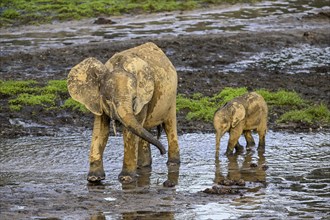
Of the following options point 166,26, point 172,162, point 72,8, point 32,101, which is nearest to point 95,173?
point 172,162

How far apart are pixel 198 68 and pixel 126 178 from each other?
9934mm

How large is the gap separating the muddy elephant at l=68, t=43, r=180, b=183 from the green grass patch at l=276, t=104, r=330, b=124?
4.46m

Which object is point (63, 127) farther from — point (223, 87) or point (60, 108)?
point (223, 87)

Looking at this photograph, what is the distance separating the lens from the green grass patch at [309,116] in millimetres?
18328

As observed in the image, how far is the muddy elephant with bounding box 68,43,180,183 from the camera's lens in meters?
12.6

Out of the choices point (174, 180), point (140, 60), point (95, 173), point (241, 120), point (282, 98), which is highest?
point (140, 60)

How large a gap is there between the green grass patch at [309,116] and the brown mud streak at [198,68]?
234 millimetres

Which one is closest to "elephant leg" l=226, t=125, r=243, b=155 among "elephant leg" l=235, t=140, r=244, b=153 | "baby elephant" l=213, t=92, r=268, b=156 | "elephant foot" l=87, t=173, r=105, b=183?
"baby elephant" l=213, t=92, r=268, b=156

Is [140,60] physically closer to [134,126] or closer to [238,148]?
[134,126]

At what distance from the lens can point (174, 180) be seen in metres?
13.7

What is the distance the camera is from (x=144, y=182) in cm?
1355

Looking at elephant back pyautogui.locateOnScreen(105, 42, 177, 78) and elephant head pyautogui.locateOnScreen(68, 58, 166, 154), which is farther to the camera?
elephant back pyautogui.locateOnScreen(105, 42, 177, 78)

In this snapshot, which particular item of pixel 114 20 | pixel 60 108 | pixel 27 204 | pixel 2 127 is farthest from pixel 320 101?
pixel 114 20

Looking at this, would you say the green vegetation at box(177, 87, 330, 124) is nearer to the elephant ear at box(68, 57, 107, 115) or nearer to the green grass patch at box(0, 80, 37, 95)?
the green grass patch at box(0, 80, 37, 95)
